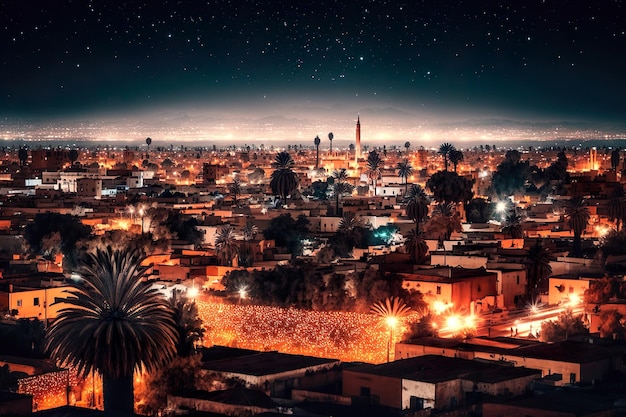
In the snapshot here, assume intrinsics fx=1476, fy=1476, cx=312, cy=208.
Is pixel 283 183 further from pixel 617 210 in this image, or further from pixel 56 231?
pixel 56 231

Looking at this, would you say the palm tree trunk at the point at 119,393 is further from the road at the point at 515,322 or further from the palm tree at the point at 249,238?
the palm tree at the point at 249,238

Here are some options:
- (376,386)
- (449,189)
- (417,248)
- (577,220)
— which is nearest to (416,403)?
(376,386)

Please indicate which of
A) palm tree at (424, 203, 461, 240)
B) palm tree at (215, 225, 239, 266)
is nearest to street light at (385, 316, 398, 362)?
palm tree at (215, 225, 239, 266)

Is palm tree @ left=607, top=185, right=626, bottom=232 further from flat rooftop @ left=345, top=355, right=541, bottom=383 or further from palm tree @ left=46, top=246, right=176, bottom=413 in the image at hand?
palm tree @ left=46, top=246, right=176, bottom=413

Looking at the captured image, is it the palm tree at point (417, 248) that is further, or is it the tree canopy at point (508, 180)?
the tree canopy at point (508, 180)

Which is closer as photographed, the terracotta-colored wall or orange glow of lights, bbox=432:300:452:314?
the terracotta-colored wall

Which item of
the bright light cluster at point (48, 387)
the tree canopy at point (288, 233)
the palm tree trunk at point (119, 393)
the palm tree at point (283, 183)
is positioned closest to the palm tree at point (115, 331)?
the palm tree trunk at point (119, 393)

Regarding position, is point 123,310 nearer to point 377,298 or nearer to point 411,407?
point 411,407

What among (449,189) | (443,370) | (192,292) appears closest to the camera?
(443,370)
